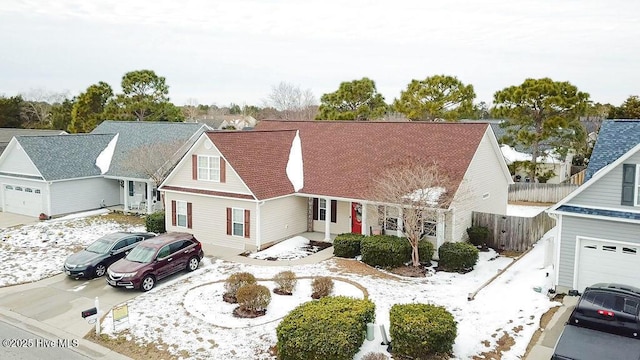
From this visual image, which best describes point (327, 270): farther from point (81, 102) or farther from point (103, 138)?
point (81, 102)

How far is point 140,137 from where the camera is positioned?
37.3m

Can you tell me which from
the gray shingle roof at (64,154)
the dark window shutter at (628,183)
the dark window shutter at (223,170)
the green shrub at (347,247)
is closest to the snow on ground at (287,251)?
the green shrub at (347,247)

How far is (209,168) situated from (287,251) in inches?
237

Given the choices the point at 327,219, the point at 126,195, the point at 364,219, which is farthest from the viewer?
the point at 126,195

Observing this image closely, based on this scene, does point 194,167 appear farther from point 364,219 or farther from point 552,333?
point 552,333

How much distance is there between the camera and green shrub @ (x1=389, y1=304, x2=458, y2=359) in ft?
41.2

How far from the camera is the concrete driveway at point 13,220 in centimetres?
3098

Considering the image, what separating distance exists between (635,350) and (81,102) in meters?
60.2

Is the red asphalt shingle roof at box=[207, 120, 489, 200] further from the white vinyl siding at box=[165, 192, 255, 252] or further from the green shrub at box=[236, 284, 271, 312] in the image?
the green shrub at box=[236, 284, 271, 312]

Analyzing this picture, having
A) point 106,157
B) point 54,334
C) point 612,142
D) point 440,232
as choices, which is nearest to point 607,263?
point 612,142

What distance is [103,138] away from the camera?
37938 mm

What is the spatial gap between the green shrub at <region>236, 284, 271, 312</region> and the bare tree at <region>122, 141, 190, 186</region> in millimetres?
16556

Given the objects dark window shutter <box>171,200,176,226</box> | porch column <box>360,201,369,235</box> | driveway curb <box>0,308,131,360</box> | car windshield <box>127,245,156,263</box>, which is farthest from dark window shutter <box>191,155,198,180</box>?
driveway curb <box>0,308,131,360</box>

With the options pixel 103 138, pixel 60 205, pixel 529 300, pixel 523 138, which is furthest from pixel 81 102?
pixel 529 300
